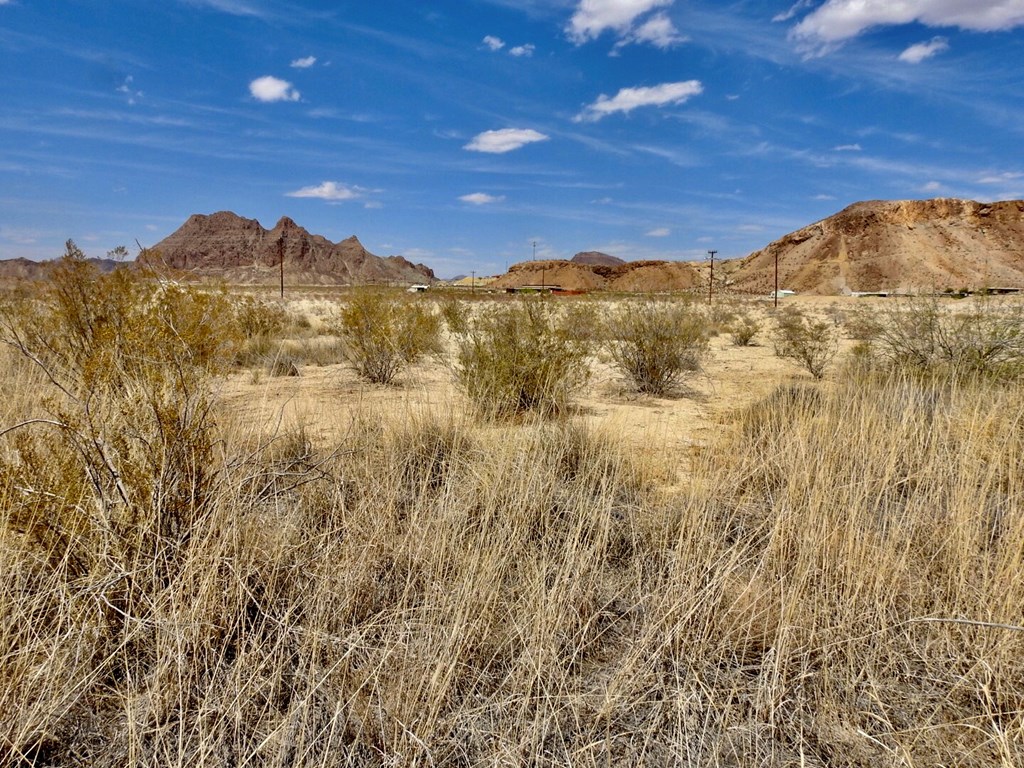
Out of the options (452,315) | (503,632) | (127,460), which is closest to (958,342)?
(503,632)

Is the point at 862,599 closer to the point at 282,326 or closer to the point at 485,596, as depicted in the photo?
the point at 485,596

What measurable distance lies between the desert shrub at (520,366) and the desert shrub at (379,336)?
2.07 m

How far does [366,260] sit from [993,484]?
543ft

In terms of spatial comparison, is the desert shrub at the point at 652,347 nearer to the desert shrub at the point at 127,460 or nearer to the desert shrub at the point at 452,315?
the desert shrub at the point at 452,315

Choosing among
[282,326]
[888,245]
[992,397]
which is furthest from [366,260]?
[992,397]

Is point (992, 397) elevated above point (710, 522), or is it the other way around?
point (992, 397)

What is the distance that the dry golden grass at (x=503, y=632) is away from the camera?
189 centimetres

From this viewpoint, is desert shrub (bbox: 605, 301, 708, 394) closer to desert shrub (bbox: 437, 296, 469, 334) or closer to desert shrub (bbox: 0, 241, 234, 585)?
desert shrub (bbox: 437, 296, 469, 334)

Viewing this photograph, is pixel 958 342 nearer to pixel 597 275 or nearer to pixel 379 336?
pixel 379 336

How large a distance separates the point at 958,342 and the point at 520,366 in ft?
17.7

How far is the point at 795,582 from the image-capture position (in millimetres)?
2580

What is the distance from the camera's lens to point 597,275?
103250mm

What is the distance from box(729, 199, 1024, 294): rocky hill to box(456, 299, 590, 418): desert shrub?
228ft

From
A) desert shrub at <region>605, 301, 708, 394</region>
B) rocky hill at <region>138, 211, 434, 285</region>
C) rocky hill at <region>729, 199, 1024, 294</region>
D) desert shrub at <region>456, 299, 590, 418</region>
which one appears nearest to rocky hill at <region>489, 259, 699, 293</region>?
rocky hill at <region>729, 199, 1024, 294</region>
